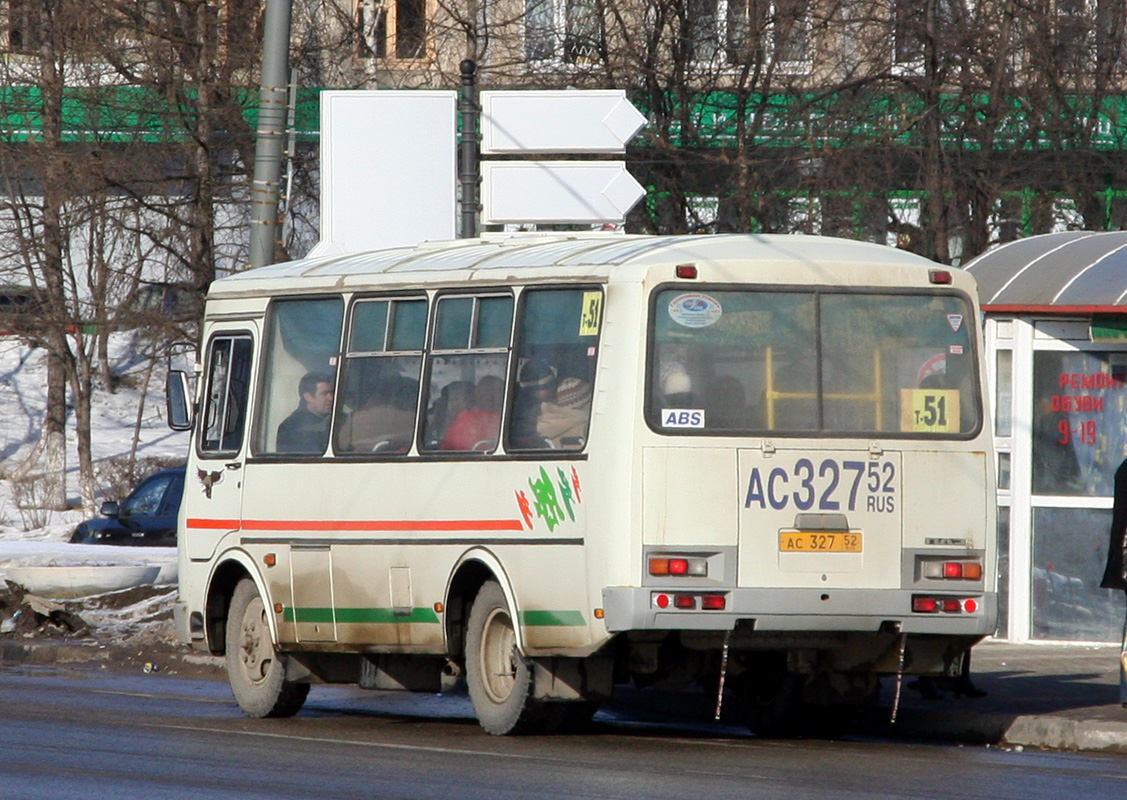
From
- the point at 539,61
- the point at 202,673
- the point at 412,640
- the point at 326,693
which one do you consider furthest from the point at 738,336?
the point at 539,61

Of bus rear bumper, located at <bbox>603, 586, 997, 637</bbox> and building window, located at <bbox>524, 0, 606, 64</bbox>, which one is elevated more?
building window, located at <bbox>524, 0, 606, 64</bbox>

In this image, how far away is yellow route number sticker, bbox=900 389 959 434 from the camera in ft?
35.7

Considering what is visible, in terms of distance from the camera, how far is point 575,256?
1128 centimetres

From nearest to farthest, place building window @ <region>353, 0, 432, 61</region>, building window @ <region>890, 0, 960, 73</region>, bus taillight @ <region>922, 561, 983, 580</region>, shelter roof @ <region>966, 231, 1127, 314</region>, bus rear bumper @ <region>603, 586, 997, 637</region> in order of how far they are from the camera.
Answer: bus rear bumper @ <region>603, 586, 997, 637</region> < bus taillight @ <region>922, 561, 983, 580</region> < shelter roof @ <region>966, 231, 1127, 314</region> < building window @ <region>890, 0, 960, 73</region> < building window @ <region>353, 0, 432, 61</region>

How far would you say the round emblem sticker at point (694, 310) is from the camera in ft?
35.0

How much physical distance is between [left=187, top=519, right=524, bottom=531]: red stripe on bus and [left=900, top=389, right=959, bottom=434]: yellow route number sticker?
2.17 m

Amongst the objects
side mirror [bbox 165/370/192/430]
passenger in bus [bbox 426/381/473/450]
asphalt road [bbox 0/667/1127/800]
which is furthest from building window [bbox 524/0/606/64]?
passenger in bus [bbox 426/381/473/450]

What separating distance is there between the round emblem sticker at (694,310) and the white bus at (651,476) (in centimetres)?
1

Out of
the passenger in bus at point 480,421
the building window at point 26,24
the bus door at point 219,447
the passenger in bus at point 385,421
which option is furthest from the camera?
the building window at point 26,24

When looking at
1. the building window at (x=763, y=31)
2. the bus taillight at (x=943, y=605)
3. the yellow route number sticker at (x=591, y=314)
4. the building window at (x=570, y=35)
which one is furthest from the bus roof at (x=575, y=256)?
the building window at (x=570, y=35)

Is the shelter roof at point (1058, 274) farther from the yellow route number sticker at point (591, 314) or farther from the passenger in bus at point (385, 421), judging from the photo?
the passenger in bus at point (385, 421)

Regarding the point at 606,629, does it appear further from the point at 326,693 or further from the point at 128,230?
the point at 128,230

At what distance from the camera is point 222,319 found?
13.4 metres

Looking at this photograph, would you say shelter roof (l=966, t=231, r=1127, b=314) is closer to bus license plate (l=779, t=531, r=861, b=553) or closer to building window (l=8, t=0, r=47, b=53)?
bus license plate (l=779, t=531, r=861, b=553)
